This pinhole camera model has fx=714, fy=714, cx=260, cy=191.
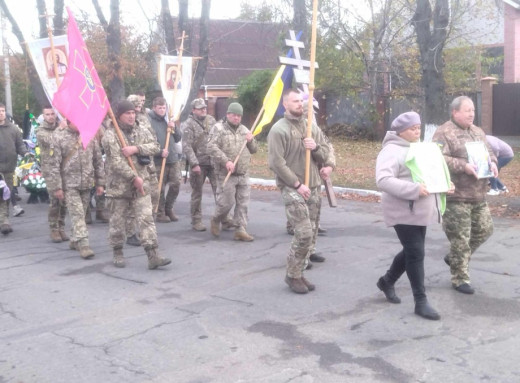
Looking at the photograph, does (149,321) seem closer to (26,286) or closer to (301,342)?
(301,342)

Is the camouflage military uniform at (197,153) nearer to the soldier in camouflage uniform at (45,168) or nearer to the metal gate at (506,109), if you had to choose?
the soldier in camouflage uniform at (45,168)

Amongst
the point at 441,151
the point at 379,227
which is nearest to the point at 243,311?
the point at 441,151

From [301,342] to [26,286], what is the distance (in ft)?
11.0

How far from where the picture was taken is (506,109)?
22266mm

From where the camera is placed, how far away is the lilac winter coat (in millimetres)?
5605

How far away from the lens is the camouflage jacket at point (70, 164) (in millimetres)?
8688

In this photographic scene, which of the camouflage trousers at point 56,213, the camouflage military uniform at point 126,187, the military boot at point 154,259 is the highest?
the camouflage military uniform at point 126,187

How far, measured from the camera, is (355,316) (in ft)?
19.4

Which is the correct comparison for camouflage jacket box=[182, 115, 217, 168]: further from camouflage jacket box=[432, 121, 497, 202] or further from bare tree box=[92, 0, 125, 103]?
bare tree box=[92, 0, 125, 103]

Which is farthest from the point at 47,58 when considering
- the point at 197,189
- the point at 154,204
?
the point at 197,189

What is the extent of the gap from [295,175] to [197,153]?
12.5 feet

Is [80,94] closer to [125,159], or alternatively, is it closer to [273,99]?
[125,159]

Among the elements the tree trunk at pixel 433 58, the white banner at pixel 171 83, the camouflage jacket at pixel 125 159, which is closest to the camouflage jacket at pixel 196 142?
the white banner at pixel 171 83

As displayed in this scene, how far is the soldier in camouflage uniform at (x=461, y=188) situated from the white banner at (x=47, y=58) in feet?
16.5
